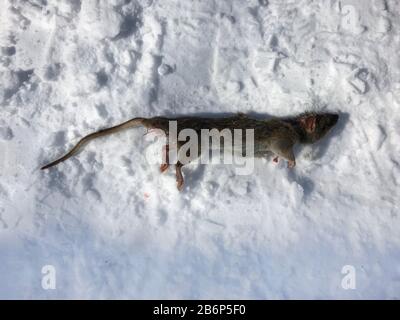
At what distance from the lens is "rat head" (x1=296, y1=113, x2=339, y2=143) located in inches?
205

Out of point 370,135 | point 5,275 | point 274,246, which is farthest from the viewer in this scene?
point 370,135

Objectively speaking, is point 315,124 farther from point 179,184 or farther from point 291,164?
point 179,184

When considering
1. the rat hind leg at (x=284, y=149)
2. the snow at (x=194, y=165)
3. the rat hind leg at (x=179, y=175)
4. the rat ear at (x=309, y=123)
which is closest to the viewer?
the snow at (x=194, y=165)

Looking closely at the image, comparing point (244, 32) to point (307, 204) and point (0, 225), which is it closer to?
point (307, 204)

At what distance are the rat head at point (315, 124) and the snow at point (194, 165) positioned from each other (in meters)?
0.15

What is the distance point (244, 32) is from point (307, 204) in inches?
93.1

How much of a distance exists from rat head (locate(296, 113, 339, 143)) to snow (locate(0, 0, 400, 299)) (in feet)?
0.48

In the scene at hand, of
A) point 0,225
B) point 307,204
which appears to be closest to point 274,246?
point 307,204

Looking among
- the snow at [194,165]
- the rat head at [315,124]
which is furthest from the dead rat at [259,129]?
the snow at [194,165]

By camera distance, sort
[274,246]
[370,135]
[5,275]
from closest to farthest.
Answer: [5,275] < [274,246] < [370,135]

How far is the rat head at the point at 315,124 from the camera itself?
520cm

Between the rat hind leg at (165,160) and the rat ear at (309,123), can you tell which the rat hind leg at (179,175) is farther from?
the rat ear at (309,123)

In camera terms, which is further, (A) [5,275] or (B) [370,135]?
(B) [370,135]

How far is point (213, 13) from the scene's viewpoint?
5.60m
